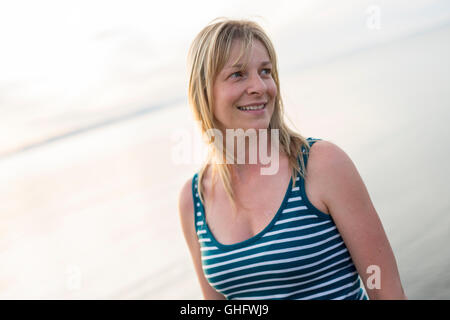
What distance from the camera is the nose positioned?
1896 mm

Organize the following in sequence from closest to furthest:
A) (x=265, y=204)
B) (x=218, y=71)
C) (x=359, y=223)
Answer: (x=359, y=223) < (x=265, y=204) < (x=218, y=71)

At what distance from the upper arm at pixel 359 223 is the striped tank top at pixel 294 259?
0.07m

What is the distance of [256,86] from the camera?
1.89 meters

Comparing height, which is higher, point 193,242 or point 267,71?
point 267,71

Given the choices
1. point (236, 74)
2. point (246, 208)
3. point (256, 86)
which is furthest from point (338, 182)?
point (236, 74)

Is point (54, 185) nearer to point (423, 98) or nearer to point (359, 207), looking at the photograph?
point (423, 98)

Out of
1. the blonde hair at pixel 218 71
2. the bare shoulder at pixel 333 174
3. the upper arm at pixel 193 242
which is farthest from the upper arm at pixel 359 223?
the upper arm at pixel 193 242

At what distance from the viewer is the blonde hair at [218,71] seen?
6.19ft

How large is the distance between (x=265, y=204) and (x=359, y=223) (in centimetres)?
39

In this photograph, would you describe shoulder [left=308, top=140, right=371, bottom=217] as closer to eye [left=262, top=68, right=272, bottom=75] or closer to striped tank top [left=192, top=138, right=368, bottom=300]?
striped tank top [left=192, top=138, right=368, bottom=300]

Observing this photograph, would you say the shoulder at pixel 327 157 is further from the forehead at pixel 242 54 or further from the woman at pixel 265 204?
the forehead at pixel 242 54

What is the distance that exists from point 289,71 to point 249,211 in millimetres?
25538

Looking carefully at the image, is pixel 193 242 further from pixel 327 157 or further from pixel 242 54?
pixel 242 54

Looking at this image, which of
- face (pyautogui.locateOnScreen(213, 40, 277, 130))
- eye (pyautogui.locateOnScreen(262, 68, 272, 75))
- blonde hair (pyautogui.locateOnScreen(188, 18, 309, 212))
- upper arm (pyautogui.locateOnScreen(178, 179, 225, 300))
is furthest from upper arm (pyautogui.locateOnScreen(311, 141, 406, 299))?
upper arm (pyautogui.locateOnScreen(178, 179, 225, 300))
